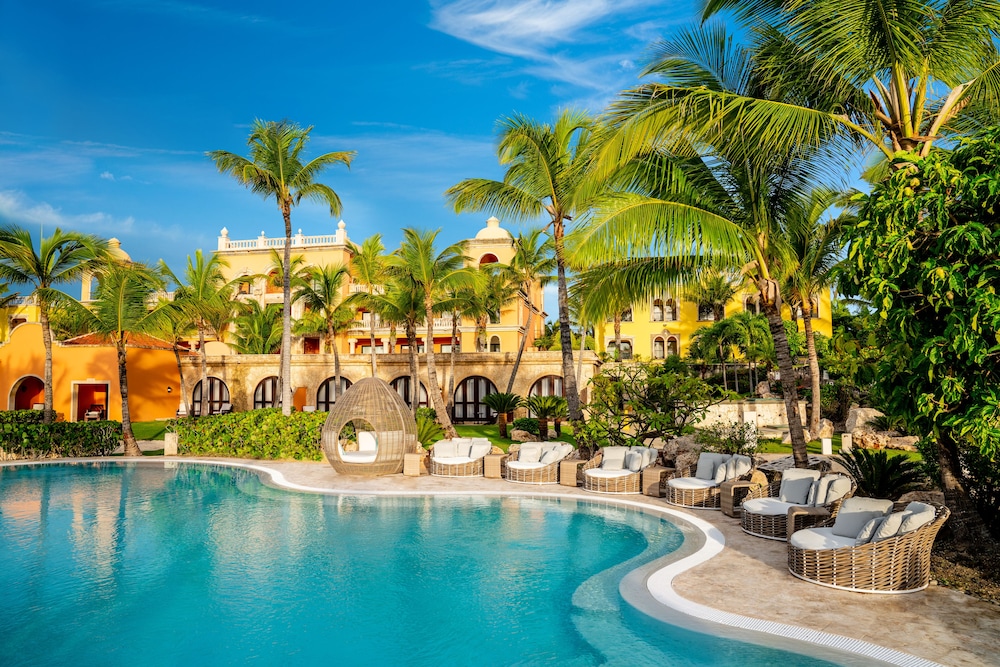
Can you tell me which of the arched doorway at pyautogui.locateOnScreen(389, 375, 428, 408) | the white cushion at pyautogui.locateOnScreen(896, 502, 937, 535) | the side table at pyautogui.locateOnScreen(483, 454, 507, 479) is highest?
the arched doorway at pyautogui.locateOnScreen(389, 375, 428, 408)

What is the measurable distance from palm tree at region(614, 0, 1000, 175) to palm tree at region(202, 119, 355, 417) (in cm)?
1277

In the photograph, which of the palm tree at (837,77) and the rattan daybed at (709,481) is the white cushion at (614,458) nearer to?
the rattan daybed at (709,481)

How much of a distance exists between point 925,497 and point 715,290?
3316 centimetres

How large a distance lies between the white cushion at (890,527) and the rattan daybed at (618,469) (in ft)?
19.0

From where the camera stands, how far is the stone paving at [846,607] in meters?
5.09

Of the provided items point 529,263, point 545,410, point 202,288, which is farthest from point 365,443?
point 202,288

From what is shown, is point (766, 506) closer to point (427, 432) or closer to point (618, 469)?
point (618, 469)

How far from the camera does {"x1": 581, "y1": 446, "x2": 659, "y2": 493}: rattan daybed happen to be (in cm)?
1209

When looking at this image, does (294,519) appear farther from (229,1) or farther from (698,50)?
(229,1)

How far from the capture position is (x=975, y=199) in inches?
224

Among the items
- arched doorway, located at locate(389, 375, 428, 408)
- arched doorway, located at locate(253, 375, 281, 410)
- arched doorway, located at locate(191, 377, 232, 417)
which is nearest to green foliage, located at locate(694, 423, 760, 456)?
arched doorway, located at locate(389, 375, 428, 408)

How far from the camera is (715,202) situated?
35.5ft

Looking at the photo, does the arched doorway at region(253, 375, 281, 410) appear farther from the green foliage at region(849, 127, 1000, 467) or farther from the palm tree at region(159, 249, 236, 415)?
the green foliage at region(849, 127, 1000, 467)

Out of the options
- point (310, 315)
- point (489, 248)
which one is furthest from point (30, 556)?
point (489, 248)
